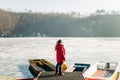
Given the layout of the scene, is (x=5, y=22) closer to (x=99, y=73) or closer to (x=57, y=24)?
(x=57, y=24)

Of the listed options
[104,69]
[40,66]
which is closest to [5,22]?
[40,66]

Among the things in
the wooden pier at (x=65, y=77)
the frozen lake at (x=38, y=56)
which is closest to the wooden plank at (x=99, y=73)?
the wooden pier at (x=65, y=77)

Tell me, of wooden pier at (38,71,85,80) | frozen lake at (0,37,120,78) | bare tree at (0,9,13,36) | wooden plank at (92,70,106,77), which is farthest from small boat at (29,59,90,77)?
bare tree at (0,9,13,36)

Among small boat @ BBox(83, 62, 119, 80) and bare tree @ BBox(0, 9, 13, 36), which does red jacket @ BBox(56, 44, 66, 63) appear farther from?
bare tree @ BBox(0, 9, 13, 36)

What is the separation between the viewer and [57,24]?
157 m

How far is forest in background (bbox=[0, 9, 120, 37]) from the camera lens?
141 m

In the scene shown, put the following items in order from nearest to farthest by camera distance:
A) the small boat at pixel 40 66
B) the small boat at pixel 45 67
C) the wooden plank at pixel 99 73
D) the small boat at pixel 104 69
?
1. the wooden plank at pixel 99 73
2. the small boat at pixel 104 69
3. the small boat at pixel 45 67
4. the small boat at pixel 40 66

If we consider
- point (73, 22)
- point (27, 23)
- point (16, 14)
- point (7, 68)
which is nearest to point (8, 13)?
point (16, 14)

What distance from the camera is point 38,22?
157375mm

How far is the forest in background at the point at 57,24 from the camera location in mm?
141250

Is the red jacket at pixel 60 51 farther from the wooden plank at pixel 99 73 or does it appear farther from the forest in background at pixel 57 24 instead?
the forest in background at pixel 57 24

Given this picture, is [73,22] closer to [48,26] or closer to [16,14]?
[48,26]

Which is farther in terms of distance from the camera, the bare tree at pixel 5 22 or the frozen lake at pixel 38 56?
the bare tree at pixel 5 22

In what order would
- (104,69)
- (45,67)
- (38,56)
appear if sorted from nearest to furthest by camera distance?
(104,69)
(45,67)
(38,56)
